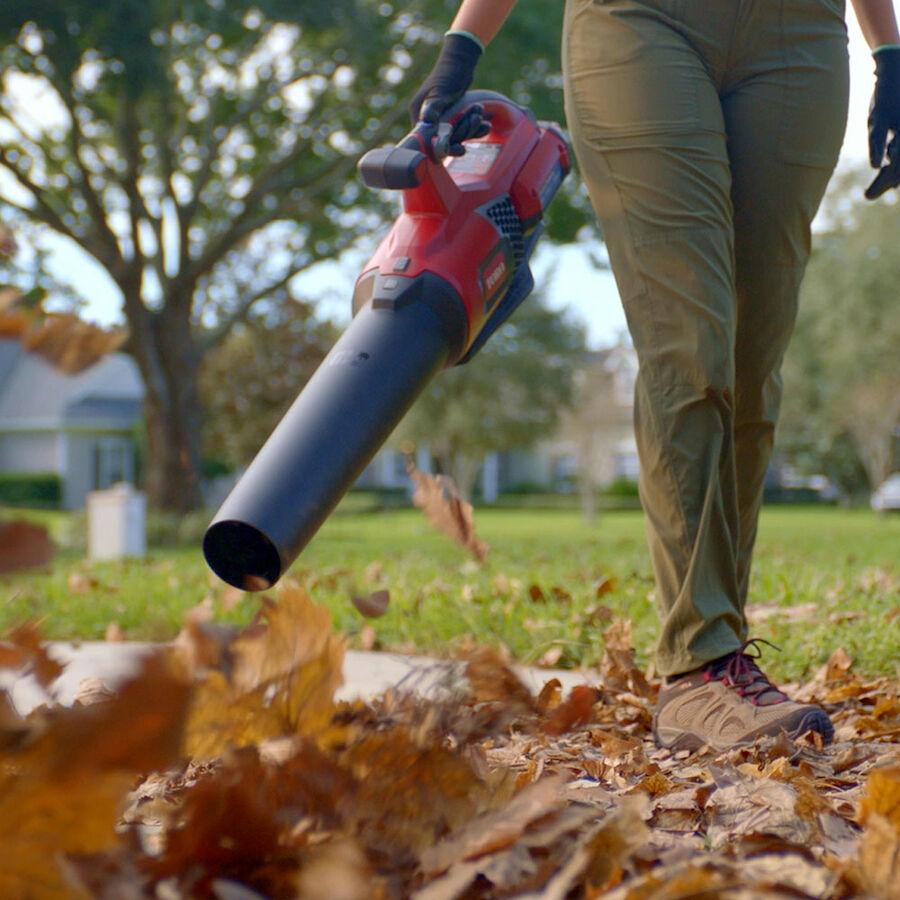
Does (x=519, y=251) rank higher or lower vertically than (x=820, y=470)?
higher

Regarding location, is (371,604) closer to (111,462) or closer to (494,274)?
(494,274)

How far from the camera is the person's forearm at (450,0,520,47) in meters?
2.23

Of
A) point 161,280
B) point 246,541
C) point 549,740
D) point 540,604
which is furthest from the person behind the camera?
point 161,280

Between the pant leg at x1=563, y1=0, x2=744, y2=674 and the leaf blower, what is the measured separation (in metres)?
0.24

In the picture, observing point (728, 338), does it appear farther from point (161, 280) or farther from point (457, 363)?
point (161, 280)

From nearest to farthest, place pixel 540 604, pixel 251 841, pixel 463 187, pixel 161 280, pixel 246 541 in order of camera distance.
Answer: pixel 251 841 < pixel 246 541 < pixel 463 187 < pixel 540 604 < pixel 161 280

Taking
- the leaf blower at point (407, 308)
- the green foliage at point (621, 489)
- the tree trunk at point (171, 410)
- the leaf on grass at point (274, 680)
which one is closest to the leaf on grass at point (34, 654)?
the leaf on grass at point (274, 680)

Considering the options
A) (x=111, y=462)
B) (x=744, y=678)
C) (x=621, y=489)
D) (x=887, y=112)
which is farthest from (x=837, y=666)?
(x=621, y=489)

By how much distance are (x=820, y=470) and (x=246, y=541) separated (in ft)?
128

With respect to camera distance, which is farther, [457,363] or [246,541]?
[457,363]

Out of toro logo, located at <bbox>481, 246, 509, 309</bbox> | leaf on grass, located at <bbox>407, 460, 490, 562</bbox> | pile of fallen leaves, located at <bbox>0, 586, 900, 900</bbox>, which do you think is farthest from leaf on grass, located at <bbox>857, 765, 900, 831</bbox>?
toro logo, located at <bbox>481, 246, 509, 309</bbox>

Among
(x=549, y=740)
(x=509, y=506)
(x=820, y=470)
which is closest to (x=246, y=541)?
(x=549, y=740)

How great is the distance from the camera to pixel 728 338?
6.73ft

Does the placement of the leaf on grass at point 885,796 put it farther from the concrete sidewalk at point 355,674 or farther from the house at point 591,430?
the house at point 591,430
